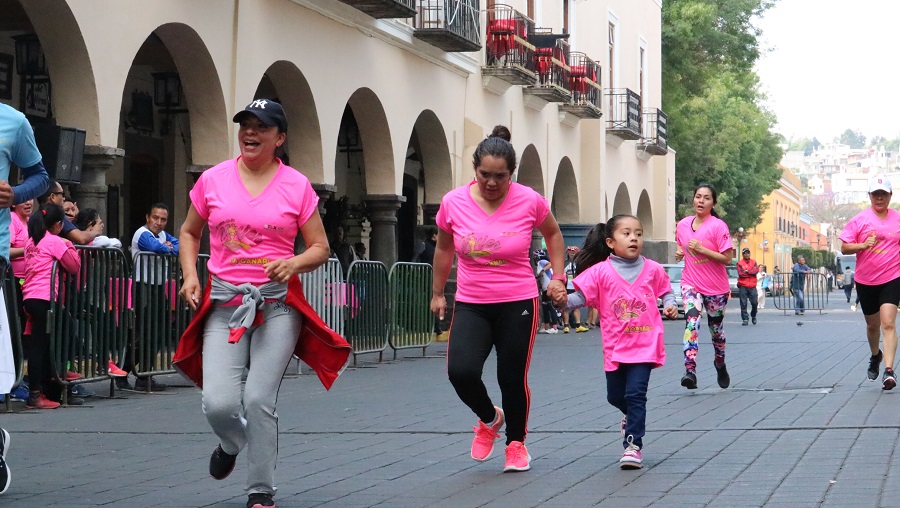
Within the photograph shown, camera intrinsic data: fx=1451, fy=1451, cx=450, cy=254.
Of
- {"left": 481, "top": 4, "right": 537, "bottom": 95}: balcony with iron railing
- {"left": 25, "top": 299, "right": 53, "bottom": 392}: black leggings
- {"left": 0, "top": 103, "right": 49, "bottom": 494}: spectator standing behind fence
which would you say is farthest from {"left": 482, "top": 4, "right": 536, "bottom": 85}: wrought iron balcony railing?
{"left": 0, "top": 103, "right": 49, "bottom": 494}: spectator standing behind fence

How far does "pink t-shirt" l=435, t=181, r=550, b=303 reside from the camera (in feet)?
24.5

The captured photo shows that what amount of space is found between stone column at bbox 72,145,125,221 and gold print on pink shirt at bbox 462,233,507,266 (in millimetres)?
7623

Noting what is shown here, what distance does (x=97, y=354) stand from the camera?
1223 cm

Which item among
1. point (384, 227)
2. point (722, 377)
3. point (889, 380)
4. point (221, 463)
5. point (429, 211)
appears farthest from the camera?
point (429, 211)

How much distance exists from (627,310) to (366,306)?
891 cm

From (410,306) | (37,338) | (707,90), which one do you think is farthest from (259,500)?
(707,90)

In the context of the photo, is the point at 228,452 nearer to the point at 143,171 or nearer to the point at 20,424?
the point at 20,424

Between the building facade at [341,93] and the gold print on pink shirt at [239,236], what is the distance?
22.0 feet

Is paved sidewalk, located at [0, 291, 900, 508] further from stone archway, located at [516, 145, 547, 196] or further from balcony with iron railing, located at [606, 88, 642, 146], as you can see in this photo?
balcony with iron railing, located at [606, 88, 642, 146]

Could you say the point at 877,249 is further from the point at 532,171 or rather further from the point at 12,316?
the point at 532,171

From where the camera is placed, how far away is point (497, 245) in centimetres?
745

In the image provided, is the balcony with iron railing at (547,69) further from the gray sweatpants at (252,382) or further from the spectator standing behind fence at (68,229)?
the gray sweatpants at (252,382)

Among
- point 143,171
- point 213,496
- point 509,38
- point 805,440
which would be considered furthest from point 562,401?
point 509,38

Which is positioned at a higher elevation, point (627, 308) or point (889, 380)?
point (627, 308)
